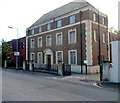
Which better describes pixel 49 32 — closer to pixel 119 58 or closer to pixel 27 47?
pixel 27 47

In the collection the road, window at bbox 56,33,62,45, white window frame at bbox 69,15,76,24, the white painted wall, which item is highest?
white window frame at bbox 69,15,76,24

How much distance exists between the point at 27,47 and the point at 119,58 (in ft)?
79.6

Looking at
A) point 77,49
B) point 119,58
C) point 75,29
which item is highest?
point 75,29

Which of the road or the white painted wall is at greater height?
the white painted wall

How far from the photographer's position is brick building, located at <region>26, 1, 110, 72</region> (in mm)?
19200

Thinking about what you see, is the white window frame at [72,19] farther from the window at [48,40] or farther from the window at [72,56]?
the window at [48,40]

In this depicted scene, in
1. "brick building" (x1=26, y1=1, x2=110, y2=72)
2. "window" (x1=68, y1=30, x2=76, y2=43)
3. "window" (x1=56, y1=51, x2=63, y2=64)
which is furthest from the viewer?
"window" (x1=56, y1=51, x2=63, y2=64)

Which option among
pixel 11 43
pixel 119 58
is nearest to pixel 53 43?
pixel 119 58

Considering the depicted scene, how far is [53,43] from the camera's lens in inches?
973

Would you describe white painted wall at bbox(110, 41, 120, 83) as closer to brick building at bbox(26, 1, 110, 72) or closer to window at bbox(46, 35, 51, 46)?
brick building at bbox(26, 1, 110, 72)

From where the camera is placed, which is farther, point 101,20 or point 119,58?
point 101,20

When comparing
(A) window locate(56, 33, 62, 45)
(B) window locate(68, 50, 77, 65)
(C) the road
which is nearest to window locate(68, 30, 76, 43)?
(B) window locate(68, 50, 77, 65)

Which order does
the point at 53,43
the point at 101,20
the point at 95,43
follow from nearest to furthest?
the point at 95,43 → the point at 101,20 → the point at 53,43

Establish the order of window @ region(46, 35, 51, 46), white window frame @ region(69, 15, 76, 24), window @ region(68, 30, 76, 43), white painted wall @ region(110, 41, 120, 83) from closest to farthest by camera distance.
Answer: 1. white painted wall @ region(110, 41, 120, 83)
2. window @ region(68, 30, 76, 43)
3. white window frame @ region(69, 15, 76, 24)
4. window @ region(46, 35, 51, 46)
